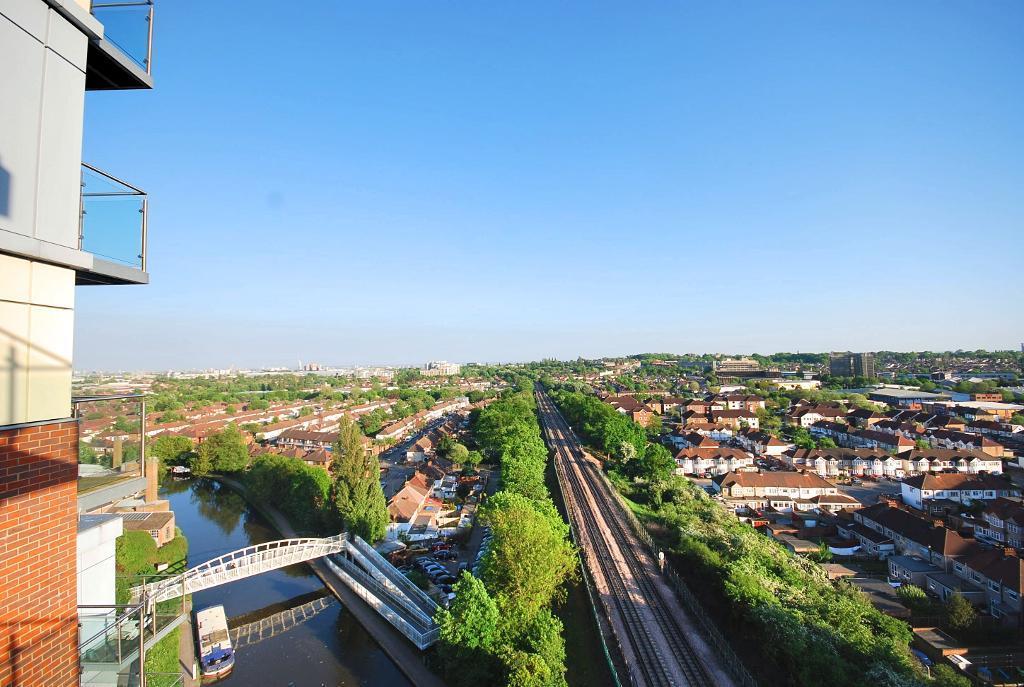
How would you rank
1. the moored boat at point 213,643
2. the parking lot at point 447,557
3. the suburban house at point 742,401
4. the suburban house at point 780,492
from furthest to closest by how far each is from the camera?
1. the suburban house at point 742,401
2. the suburban house at point 780,492
3. the parking lot at point 447,557
4. the moored boat at point 213,643

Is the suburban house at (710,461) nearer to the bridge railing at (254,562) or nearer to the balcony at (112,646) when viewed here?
the bridge railing at (254,562)

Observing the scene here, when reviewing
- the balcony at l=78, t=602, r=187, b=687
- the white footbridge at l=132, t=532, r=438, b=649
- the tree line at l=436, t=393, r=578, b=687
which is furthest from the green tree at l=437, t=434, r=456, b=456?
the balcony at l=78, t=602, r=187, b=687

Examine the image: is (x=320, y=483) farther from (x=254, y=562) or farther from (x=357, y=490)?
(x=254, y=562)

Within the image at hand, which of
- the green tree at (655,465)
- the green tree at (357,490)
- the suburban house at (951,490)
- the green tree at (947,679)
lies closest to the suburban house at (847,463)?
the suburban house at (951,490)

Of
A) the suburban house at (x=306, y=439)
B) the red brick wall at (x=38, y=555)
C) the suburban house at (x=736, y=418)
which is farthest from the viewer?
the suburban house at (x=736, y=418)

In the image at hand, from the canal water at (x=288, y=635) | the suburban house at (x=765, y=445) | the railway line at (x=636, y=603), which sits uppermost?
the suburban house at (x=765, y=445)

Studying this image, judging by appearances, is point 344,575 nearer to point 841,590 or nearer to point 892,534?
point 841,590

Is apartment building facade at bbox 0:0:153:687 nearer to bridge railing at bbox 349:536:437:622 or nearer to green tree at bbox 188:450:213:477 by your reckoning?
bridge railing at bbox 349:536:437:622

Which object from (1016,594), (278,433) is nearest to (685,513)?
(1016,594)
